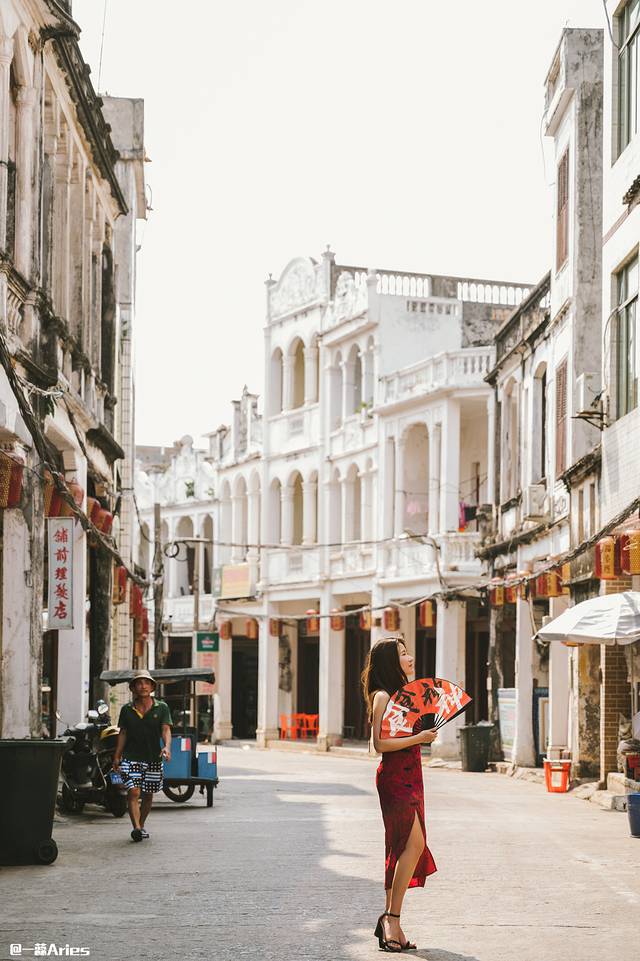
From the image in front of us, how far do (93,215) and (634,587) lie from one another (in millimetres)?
10572

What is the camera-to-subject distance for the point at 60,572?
18984 mm

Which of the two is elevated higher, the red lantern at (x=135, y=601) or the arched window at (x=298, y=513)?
the arched window at (x=298, y=513)

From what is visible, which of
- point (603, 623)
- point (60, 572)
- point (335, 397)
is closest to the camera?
point (60, 572)

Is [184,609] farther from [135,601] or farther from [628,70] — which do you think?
[628,70]

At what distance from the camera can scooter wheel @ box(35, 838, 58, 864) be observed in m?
12.8

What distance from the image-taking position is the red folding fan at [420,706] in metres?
9.14

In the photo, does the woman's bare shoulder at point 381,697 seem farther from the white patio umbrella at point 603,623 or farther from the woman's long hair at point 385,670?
the white patio umbrella at point 603,623

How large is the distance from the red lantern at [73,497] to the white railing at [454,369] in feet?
65.7

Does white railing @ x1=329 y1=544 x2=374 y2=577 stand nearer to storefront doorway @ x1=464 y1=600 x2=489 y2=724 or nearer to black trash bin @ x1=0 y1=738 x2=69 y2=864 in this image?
storefront doorway @ x1=464 y1=600 x2=489 y2=724

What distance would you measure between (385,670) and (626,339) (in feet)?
46.1

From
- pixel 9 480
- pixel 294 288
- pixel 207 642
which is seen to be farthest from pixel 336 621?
pixel 9 480

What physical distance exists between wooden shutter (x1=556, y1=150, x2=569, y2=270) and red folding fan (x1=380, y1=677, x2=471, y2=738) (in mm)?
19755

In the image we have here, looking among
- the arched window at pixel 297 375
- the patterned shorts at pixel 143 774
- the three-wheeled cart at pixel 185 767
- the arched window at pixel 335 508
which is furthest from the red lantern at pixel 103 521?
the arched window at pixel 297 375

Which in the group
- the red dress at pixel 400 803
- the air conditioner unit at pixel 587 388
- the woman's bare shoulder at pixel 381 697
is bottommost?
the red dress at pixel 400 803
